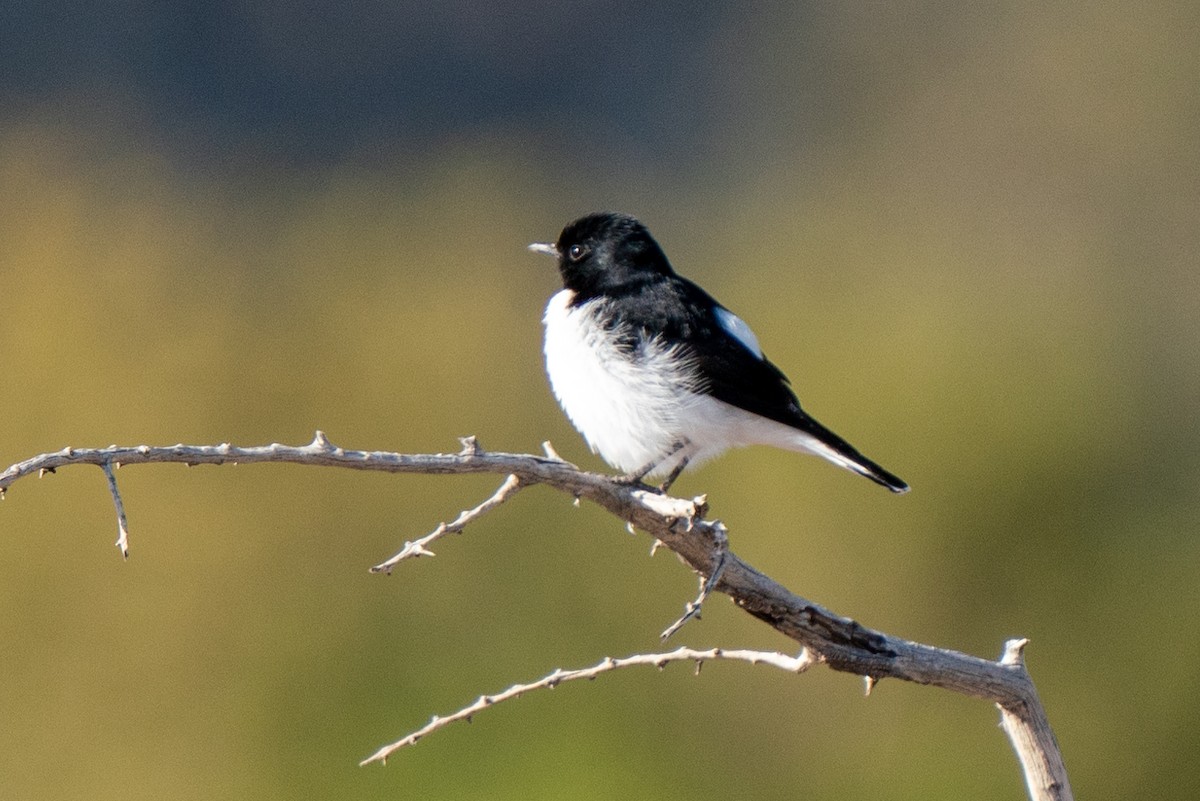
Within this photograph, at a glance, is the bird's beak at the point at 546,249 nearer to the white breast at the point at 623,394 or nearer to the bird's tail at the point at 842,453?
the white breast at the point at 623,394

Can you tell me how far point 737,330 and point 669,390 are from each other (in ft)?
1.48

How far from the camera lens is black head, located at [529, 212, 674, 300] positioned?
5.78 m

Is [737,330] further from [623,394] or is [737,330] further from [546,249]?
[546,249]

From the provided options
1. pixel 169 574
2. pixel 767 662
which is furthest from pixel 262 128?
pixel 767 662

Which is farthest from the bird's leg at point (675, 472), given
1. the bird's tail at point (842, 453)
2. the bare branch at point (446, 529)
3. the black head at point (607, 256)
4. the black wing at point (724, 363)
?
the bare branch at point (446, 529)

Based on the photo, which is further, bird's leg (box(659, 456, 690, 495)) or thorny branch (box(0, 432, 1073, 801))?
bird's leg (box(659, 456, 690, 495))

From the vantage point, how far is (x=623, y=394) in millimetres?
5312

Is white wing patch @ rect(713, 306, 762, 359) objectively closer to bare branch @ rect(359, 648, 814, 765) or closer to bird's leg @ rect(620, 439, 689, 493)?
bird's leg @ rect(620, 439, 689, 493)

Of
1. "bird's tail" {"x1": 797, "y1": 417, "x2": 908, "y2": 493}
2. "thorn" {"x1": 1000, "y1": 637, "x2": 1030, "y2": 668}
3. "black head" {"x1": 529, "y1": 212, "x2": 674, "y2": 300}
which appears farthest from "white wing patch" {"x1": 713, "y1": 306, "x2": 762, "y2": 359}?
"thorn" {"x1": 1000, "y1": 637, "x2": 1030, "y2": 668}

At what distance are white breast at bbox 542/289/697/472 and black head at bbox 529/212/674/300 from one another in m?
0.36

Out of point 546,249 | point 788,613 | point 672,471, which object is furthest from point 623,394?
point 788,613

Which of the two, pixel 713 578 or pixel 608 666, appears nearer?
pixel 608 666

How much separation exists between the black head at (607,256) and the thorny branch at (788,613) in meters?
2.10

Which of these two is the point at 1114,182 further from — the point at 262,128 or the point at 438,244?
the point at 262,128
